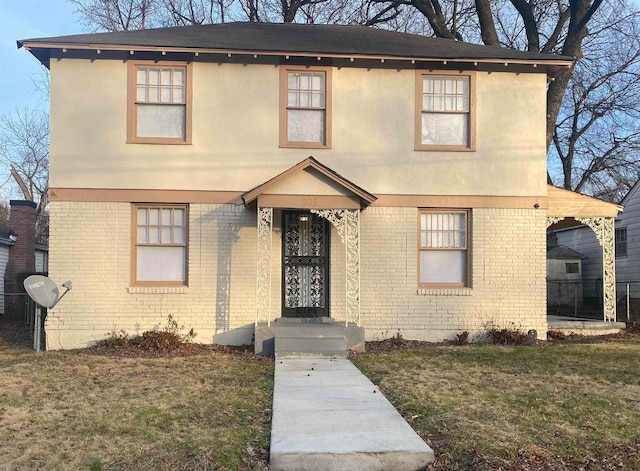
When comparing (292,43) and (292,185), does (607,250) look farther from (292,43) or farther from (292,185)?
(292,43)

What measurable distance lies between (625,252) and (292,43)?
1301cm

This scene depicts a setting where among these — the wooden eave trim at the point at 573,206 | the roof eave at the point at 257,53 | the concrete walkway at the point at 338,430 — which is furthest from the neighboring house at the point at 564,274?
the concrete walkway at the point at 338,430

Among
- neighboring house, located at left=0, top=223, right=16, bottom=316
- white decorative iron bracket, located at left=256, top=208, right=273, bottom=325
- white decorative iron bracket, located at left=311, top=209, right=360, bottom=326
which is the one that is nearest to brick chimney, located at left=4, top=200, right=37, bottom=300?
neighboring house, located at left=0, top=223, right=16, bottom=316

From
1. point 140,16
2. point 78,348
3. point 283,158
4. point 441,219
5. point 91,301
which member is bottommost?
point 78,348

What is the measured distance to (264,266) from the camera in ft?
35.4

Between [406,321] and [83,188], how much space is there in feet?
23.1

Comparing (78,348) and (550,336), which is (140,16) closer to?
(78,348)

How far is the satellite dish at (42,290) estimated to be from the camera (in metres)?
9.89

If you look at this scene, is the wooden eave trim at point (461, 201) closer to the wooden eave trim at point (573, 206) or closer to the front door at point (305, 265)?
the wooden eave trim at point (573, 206)

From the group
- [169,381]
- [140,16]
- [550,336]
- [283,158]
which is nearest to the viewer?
[169,381]

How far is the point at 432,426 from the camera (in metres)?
5.53

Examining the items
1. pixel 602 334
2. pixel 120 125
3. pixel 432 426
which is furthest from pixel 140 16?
pixel 432 426

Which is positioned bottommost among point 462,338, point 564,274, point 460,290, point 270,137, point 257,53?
point 462,338

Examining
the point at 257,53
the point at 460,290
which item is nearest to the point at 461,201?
the point at 460,290
